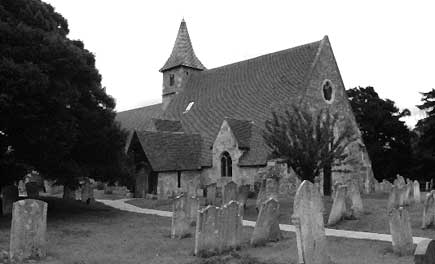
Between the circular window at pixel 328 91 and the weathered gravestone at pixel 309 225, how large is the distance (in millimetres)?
23096

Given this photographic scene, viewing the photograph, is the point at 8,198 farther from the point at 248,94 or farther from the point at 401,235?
the point at 248,94

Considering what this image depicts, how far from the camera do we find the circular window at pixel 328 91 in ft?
99.5

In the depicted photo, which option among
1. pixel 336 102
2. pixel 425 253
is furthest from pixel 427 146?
pixel 425 253

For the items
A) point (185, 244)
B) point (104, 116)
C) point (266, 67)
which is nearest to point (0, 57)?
point (104, 116)

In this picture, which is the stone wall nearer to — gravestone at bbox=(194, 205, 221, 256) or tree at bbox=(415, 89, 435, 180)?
tree at bbox=(415, 89, 435, 180)

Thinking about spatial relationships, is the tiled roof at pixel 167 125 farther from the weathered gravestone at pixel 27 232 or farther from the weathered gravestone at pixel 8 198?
the weathered gravestone at pixel 27 232

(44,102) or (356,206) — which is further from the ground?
(44,102)

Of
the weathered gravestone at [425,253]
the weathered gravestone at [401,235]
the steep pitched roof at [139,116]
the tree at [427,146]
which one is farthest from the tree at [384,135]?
the weathered gravestone at [425,253]

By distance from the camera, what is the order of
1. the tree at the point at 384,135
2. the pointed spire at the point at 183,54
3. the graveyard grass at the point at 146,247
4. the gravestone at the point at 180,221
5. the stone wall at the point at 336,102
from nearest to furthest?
1. the graveyard grass at the point at 146,247
2. the gravestone at the point at 180,221
3. the stone wall at the point at 336,102
4. the pointed spire at the point at 183,54
5. the tree at the point at 384,135

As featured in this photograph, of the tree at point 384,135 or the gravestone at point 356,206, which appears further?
the tree at point 384,135

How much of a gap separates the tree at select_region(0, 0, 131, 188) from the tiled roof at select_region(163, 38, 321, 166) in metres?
11.5

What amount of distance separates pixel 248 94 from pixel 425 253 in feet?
91.2

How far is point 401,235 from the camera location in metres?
9.97

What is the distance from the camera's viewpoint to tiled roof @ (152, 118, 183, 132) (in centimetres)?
3340
